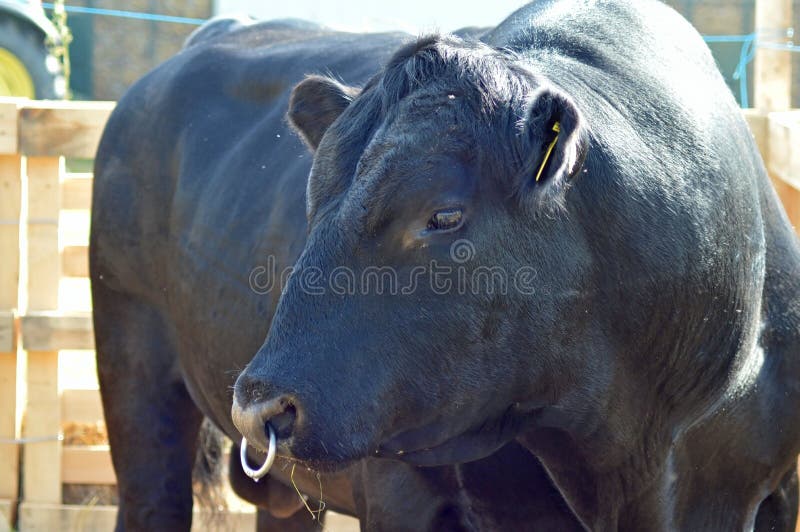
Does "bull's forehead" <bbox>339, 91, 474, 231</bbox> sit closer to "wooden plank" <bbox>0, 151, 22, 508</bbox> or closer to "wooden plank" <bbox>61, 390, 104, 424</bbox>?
"wooden plank" <bbox>0, 151, 22, 508</bbox>

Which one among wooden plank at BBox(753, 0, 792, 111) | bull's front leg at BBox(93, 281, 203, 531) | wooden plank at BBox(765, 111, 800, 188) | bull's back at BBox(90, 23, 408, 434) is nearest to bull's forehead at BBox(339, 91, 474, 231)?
bull's back at BBox(90, 23, 408, 434)

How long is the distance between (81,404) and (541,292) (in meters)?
3.50

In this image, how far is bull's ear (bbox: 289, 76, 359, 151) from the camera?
8.64 ft

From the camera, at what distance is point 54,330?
5027 mm

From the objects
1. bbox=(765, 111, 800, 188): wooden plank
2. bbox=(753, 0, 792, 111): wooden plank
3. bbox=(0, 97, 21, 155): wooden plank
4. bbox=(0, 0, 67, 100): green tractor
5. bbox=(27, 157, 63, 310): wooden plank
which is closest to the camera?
bbox=(765, 111, 800, 188): wooden plank

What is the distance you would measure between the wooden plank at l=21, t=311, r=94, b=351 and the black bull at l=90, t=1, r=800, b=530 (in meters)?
2.00

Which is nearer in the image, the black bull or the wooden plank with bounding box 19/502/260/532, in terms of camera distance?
the black bull

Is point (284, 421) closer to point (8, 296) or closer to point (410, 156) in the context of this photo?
point (410, 156)

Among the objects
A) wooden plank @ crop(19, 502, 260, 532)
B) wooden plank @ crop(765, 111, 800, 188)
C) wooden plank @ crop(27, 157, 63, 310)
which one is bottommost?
wooden plank @ crop(19, 502, 260, 532)

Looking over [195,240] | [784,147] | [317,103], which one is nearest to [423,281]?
[317,103]

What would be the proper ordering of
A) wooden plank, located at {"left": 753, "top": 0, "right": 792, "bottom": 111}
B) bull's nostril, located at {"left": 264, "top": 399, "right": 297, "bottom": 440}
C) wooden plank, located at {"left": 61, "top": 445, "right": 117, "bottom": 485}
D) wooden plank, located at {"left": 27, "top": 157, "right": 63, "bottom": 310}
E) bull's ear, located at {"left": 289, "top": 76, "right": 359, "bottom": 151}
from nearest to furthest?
bull's nostril, located at {"left": 264, "top": 399, "right": 297, "bottom": 440}, bull's ear, located at {"left": 289, "top": 76, "right": 359, "bottom": 151}, wooden plank, located at {"left": 753, "top": 0, "right": 792, "bottom": 111}, wooden plank, located at {"left": 27, "top": 157, "right": 63, "bottom": 310}, wooden plank, located at {"left": 61, "top": 445, "right": 117, "bottom": 485}

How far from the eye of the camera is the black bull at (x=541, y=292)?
2.13 metres

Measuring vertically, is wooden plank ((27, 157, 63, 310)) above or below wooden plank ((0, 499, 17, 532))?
above

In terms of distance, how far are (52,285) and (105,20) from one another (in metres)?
11.3
